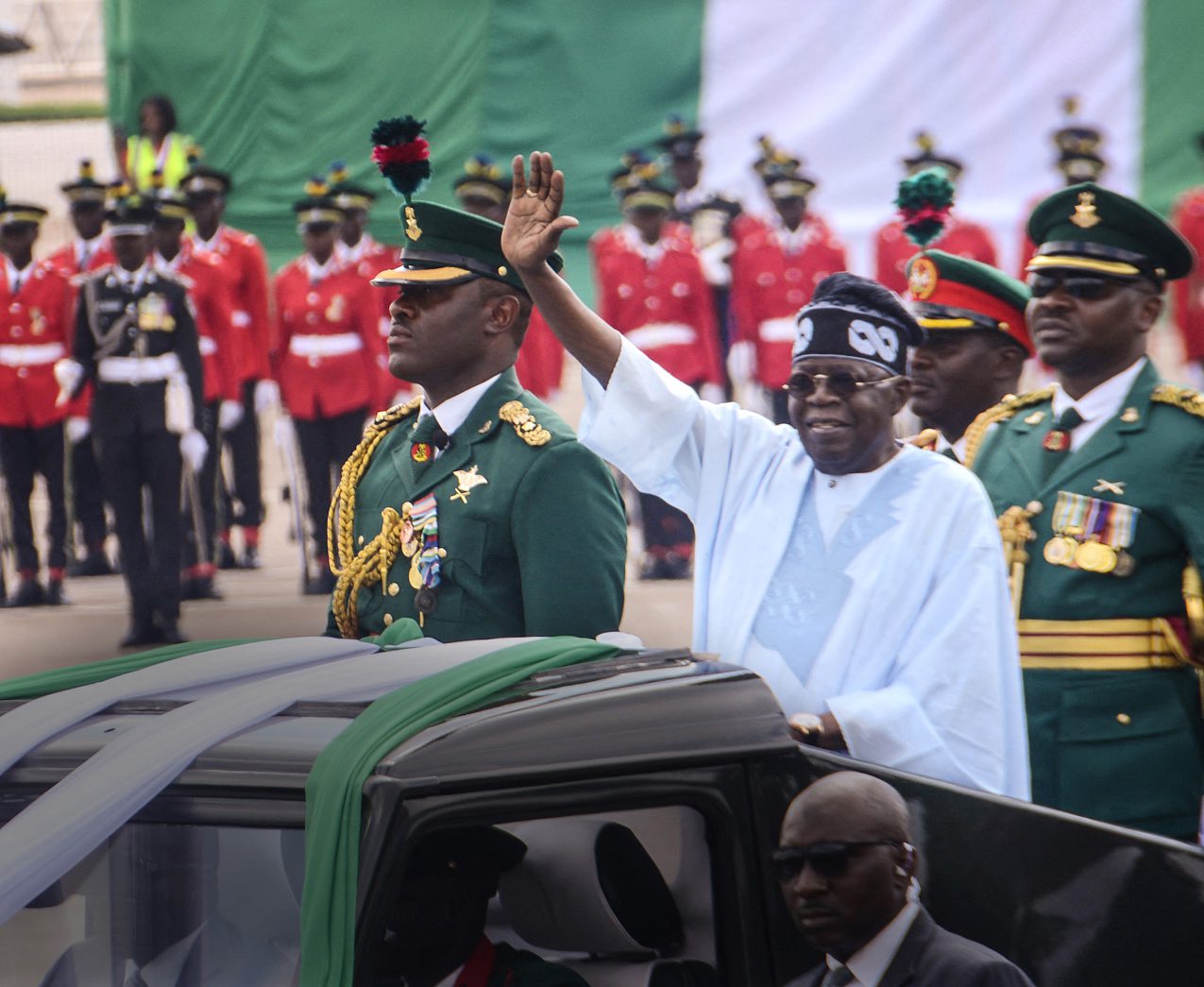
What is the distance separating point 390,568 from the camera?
12.3 feet

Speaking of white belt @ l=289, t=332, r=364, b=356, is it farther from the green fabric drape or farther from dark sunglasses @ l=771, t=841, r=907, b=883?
dark sunglasses @ l=771, t=841, r=907, b=883

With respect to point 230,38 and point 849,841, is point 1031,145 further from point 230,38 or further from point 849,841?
point 849,841

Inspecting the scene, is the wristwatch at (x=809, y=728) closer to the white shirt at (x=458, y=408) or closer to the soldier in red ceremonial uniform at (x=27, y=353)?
the white shirt at (x=458, y=408)

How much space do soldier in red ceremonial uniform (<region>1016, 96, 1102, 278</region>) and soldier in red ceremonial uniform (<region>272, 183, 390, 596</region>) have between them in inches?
146

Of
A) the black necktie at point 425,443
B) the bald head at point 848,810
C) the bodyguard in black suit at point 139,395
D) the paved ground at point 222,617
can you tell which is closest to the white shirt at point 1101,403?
the black necktie at point 425,443

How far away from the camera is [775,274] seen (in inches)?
432

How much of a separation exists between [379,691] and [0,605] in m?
7.98

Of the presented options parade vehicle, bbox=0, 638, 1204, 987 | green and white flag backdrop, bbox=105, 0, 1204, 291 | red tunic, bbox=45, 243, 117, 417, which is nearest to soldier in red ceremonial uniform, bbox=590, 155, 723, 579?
green and white flag backdrop, bbox=105, 0, 1204, 291

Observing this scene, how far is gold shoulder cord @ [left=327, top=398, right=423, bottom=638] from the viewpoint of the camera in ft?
12.3

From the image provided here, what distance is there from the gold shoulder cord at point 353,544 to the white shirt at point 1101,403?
1453mm

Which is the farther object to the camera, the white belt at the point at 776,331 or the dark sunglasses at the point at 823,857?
the white belt at the point at 776,331

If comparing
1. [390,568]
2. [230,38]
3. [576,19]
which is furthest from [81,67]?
[390,568]

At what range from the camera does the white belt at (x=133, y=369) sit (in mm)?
8906

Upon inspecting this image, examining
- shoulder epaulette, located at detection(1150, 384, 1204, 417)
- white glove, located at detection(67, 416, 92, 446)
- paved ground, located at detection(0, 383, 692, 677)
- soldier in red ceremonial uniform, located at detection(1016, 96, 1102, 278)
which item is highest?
soldier in red ceremonial uniform, located at detection(1016, 96, 1102, 278)
